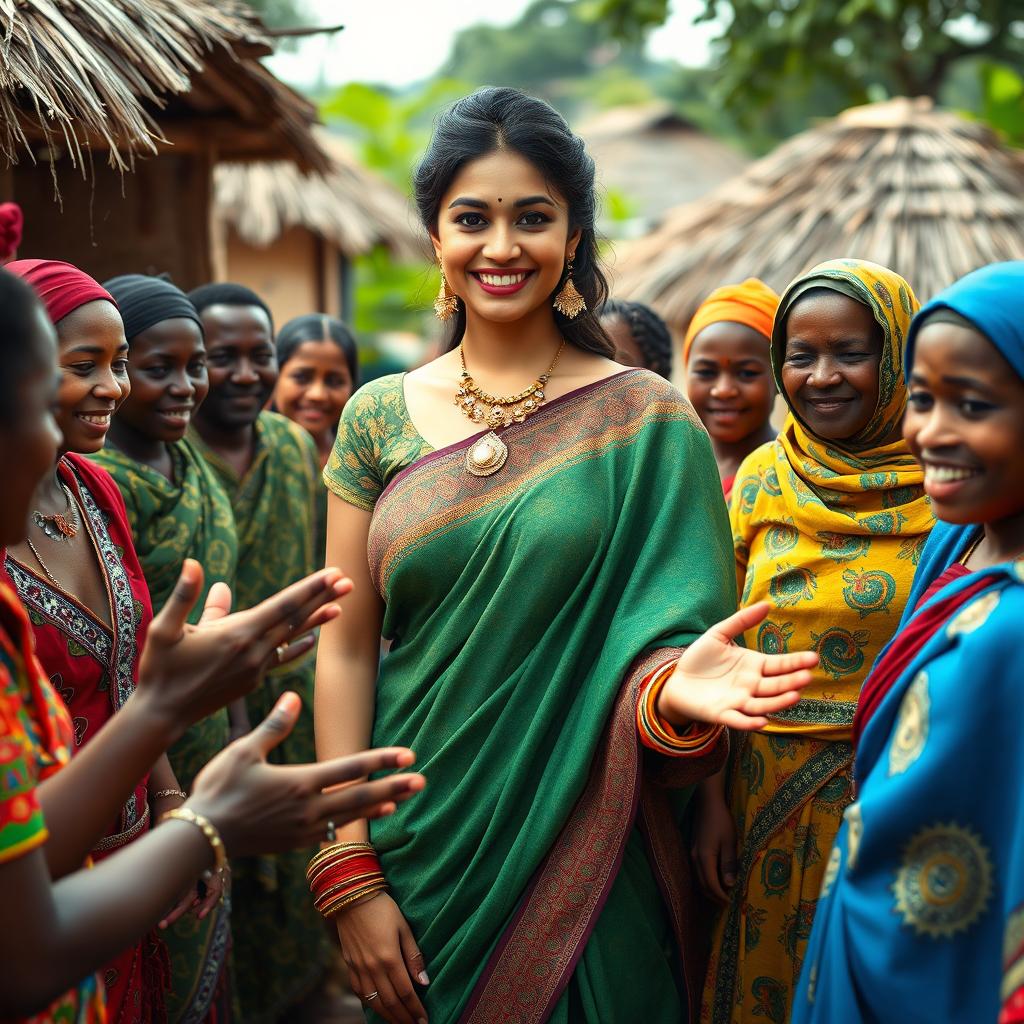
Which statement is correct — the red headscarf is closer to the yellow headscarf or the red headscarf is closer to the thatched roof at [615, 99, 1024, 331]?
the yellow headscarf

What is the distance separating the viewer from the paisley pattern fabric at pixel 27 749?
1.63 metres

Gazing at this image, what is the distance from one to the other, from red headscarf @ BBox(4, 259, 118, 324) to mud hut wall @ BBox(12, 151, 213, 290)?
246 cm

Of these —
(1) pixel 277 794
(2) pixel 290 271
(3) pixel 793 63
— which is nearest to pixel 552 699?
(1) pixel 277 794

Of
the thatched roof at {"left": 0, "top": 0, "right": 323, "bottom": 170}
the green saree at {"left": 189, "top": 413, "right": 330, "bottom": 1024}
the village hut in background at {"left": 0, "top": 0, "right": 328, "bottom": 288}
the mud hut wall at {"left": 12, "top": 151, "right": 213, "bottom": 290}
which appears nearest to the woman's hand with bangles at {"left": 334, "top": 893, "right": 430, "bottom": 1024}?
the green saree at {"left": 189, "top": 413, "right": 330, "bottom": 1024}

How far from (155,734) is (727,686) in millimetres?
1055

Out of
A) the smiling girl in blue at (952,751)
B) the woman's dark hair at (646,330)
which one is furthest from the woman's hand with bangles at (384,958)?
the woman's dark hair at (646,330)

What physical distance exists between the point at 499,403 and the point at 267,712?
202cm

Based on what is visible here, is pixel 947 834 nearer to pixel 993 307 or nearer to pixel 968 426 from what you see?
pixel 968 426

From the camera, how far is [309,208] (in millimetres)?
11492

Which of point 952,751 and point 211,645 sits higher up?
point 211,645

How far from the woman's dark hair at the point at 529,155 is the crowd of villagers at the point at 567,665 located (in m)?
0.01

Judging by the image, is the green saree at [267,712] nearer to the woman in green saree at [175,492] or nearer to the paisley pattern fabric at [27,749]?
the woman in green saree at [175,492]

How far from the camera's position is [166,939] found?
3475 mm

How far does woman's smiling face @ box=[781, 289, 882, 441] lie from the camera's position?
3092 mm
